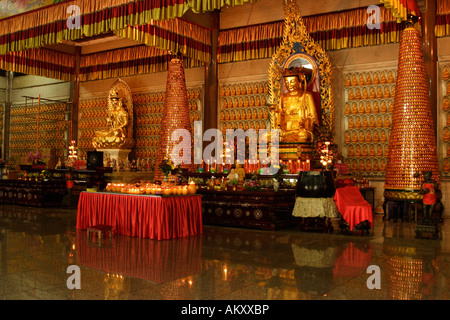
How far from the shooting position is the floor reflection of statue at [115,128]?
1411 cm

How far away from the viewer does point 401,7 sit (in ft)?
24.5

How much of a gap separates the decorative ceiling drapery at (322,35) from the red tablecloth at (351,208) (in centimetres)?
506

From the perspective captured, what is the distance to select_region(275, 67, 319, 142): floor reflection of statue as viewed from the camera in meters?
10.6

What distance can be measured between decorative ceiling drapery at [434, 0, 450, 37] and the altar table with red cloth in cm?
660

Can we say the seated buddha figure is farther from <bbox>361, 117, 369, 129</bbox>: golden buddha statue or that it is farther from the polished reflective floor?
<bbox>361, 117, 369, 129</bbox>: golden buddha statue

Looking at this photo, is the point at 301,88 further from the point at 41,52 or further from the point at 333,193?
the point at 41,52

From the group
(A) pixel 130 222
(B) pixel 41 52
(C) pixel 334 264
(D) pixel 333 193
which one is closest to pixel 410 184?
(D) pixel 333 193

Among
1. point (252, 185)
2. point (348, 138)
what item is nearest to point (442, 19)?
point (348, 138)

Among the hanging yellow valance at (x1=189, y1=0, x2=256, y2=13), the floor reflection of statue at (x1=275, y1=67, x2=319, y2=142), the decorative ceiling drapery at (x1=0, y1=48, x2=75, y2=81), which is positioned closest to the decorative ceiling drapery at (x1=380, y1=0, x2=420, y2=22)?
A: the hanging yellow valance at (x1=189, y1=0, x2=256, y2=13)

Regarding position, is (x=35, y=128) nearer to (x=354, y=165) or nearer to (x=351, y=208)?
(x=354, y=165)

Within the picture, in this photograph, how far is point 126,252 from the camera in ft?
17.5

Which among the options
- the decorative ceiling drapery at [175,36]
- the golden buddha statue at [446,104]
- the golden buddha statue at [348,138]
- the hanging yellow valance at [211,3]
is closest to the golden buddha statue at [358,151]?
the golden buddha statue at [348,138]

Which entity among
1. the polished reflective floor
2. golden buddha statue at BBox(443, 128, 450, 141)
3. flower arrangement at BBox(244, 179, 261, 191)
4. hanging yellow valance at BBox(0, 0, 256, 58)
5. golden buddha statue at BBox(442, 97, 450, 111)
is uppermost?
hanging yellow valance at BBox(0, 0, 256, 58)

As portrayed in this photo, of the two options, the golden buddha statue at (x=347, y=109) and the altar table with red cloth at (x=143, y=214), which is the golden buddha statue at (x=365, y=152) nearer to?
the golden buddha statue at (x=347, y=109)
